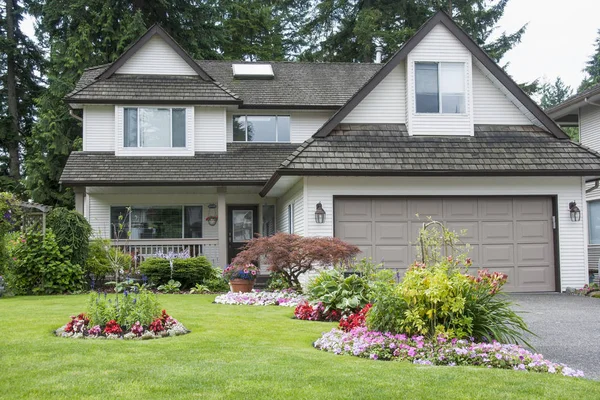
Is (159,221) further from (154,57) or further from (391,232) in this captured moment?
(391,232)

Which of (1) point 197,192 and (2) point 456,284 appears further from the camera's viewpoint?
(1) point 197,192

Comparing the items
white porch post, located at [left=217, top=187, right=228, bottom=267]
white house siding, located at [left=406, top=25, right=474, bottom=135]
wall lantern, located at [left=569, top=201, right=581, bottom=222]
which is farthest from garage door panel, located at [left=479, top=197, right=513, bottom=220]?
white porch post, located at [left=217, top=187, right=228, bottom=267]

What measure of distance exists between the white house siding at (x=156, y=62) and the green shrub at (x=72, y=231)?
615cm

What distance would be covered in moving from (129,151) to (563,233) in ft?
40.1

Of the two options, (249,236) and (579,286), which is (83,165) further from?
(579,286)

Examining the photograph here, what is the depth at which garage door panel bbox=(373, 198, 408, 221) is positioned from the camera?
15.9 m

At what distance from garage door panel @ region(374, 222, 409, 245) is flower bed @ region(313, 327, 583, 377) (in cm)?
828

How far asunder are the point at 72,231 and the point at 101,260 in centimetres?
138

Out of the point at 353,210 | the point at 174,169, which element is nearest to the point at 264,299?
the point at 353,210

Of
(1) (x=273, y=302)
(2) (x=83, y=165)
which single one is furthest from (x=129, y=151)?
(1) (x=273, y=302)

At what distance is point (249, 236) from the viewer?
68.4 feet

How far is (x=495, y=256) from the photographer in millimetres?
15969

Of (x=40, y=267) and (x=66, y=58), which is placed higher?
(x=66, y=58)

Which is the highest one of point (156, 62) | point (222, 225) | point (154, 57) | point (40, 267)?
point (154, 57)
